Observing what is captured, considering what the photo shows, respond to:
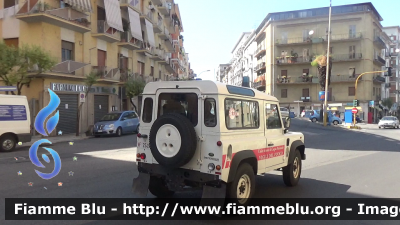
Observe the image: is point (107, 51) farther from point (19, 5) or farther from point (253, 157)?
point (253, 157)

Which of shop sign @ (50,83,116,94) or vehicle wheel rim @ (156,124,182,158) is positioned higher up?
shop sign @ (50,83,116,94)

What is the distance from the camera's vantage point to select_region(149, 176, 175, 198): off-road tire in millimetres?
6302

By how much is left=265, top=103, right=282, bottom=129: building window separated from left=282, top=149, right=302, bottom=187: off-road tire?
104cm

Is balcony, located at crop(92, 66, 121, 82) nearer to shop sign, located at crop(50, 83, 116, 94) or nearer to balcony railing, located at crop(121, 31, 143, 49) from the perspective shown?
shop sign, located at crop(50, 83, 116, 94)

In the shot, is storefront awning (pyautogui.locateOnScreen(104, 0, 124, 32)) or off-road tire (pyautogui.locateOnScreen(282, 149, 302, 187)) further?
storefront awning (pyautogui.locateOnScreen(104, 0, 124, 32))

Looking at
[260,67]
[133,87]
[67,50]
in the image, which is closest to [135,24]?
[133,87]

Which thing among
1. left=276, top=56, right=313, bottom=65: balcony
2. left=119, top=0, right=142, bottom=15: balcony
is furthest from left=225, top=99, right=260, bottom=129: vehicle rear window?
left=276, top=56, right=313, bottom=65: balcony

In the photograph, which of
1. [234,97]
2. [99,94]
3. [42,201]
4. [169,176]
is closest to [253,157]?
[234,97]

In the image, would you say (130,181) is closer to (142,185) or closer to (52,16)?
(142,185)

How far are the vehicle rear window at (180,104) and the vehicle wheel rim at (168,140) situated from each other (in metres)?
0.37

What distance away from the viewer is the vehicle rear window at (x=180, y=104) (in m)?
5.54

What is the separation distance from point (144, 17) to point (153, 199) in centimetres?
3125

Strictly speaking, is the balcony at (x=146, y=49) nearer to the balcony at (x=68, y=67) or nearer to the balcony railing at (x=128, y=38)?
the balcony railing at (x=128, y=38)

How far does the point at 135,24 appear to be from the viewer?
3253cm
